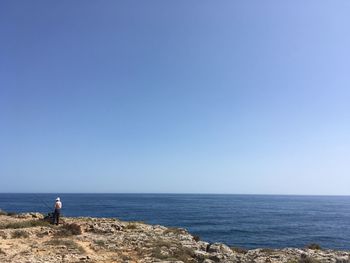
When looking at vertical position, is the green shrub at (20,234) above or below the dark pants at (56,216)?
below

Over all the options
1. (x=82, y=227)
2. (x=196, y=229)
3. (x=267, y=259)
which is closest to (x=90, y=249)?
(x=82, y=227)

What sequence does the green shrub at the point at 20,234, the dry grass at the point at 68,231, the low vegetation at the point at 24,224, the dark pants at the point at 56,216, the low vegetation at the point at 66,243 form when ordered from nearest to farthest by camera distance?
1. the low vegetation at the point at 66,243
2. the green shrub at the point at 20,234
3. the dry grass at the point at 68,231
4. the low vegetation at the point at 24,224
5. the dark pants at the point at 56,216

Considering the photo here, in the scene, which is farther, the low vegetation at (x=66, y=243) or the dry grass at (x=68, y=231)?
the dry grass at (x=68, y=231)

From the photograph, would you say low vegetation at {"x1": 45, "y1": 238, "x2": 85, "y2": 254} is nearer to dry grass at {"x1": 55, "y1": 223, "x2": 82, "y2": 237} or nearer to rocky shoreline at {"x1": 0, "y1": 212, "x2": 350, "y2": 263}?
rocky shoreline at {"x1": 0, "y1": 212, "x2": 350, "y2": 263}

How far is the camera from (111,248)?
25.1 meters

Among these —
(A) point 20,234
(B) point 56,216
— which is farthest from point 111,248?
(B) point 56,216

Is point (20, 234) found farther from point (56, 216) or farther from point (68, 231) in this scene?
point (56, 216)

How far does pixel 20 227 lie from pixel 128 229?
9.52m

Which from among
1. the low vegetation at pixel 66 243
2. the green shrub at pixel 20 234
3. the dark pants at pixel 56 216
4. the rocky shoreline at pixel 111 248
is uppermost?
the dark pants at pixel 56 216

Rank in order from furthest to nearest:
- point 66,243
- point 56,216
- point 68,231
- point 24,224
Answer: point 56,216 → point 24,224 → point 68,231 → point 66,243

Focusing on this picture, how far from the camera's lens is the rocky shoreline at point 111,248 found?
22219 mm

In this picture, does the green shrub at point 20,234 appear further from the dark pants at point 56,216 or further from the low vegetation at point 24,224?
the dark pants at point 56,216

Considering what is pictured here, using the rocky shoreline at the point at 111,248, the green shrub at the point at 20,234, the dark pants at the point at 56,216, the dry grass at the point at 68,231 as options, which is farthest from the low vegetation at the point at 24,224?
the green shrub at the point at 20,234

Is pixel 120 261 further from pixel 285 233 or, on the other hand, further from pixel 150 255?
pixel 285 233
